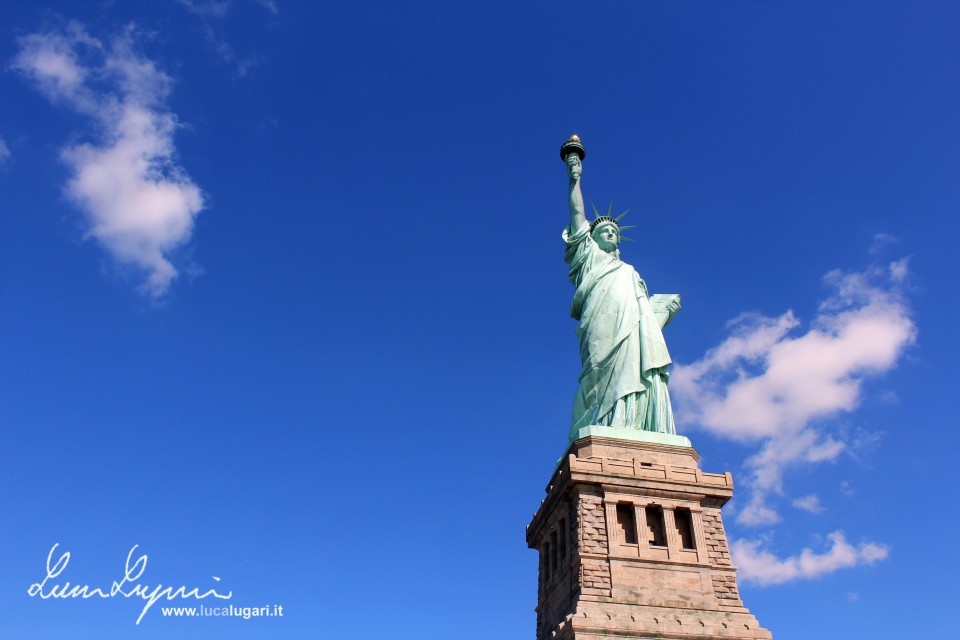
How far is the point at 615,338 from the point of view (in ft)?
82.7

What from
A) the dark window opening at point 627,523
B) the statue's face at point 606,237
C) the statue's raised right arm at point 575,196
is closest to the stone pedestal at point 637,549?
the dark window opening at point 627,523

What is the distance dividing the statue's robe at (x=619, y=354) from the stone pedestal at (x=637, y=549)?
4.54ft

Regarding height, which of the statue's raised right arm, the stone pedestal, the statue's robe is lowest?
the stone pedestal

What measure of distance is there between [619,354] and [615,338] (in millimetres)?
582

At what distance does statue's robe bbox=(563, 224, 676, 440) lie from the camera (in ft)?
79.0

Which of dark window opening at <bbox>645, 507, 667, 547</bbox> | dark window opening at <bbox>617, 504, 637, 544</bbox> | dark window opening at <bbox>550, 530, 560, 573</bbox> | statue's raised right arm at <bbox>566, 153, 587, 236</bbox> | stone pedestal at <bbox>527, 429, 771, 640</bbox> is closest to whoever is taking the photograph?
stone pedestal at <bbox>527, 429, 771, 640</bbox>

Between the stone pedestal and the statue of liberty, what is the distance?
1435 mm

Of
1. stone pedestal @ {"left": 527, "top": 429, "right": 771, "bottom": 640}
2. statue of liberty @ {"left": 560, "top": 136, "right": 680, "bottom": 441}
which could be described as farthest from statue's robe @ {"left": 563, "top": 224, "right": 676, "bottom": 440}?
stone pedestal @ {"left": 527, "top": 429, "right": 771, "bottom": 640}

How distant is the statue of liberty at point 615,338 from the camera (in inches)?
951

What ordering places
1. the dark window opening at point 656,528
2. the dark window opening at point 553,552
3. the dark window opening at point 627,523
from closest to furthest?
the dark window opening at point 627,523
the dark window opening at point 656,528
the dark window opening at point 553,552

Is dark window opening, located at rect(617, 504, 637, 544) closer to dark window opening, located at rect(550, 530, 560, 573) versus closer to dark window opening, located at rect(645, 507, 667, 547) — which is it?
dark window opening, located at rect(645, 507, 667, 547)

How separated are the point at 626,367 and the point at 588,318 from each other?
250cm

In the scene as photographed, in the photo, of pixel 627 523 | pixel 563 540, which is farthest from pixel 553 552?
pixel 627 523

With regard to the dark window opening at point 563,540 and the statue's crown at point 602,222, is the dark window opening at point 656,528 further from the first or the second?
the statue's crown at point 602,222
